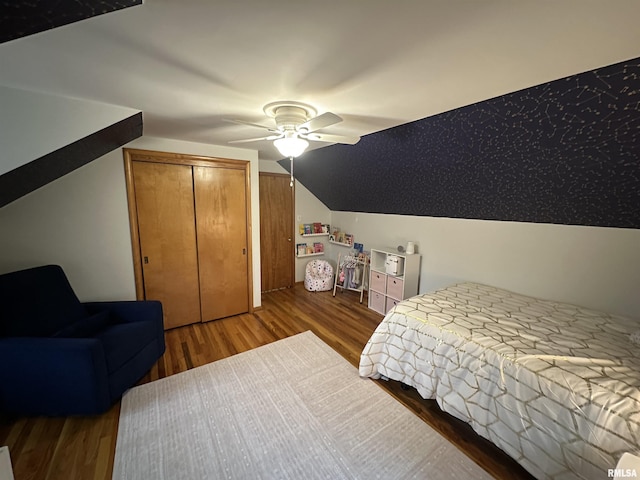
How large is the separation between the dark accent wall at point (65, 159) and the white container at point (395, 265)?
3089 millimetres

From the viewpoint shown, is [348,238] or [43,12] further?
[348,238]

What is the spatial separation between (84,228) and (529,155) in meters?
3.93

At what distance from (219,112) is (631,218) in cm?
316

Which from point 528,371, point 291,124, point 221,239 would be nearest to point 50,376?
point 221,239

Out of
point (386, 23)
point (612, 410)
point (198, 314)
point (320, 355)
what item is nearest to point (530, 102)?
point (386, 23)

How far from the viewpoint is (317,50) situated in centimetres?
113

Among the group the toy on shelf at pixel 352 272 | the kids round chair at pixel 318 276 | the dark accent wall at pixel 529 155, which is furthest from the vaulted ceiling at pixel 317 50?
the kids round chair at pixel 318 276

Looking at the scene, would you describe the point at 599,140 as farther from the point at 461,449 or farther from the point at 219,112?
the point at 219,112

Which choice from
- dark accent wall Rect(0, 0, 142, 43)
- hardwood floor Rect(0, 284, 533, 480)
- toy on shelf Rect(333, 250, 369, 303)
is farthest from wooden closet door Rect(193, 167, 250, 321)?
dark accent wall Rect(0, 0, 142, 43)

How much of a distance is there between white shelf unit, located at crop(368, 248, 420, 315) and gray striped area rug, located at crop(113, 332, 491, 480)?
4.38ft

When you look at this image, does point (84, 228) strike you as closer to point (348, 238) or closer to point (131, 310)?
point (131, 310)

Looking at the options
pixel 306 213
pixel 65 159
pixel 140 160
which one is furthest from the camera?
pixel 306 213

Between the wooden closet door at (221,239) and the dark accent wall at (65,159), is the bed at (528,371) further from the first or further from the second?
the dark accent wall at (65,159)

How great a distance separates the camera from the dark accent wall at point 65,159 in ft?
5.35
